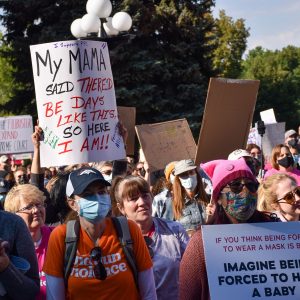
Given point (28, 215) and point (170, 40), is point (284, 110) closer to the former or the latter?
point (170, 40)

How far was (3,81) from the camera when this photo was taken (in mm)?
48438

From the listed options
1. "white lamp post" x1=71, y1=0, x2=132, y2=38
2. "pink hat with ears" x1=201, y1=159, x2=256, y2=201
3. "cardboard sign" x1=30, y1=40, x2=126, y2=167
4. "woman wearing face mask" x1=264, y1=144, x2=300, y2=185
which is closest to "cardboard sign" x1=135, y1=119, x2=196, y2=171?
"woman wearing face mask" x1=264, y1=144, x2=300, y2=185

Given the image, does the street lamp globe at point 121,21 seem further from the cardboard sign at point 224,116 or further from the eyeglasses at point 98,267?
the eyeglasses at point 98,267

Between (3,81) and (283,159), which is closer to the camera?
(283,159)

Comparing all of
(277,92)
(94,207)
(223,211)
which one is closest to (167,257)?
(94,207)

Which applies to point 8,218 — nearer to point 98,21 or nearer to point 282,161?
point 282,161

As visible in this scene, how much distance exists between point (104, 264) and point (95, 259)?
52mm

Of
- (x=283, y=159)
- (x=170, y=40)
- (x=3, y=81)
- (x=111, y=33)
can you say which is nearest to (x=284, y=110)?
(x=3, y=81)

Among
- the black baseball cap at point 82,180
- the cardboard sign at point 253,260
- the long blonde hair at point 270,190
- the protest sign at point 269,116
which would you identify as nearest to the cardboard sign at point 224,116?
the long blonde hair at point 270,190

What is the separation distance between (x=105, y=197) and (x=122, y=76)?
23638mm

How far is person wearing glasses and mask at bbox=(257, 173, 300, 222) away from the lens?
210 inches

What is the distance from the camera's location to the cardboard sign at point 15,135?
15.1 metres

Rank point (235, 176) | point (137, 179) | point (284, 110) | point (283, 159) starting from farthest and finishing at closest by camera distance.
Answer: point (284, 110) < point (283, 159) < point (137, 179) < point (235, 176)

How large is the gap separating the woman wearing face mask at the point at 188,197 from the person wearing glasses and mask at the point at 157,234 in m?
1.38
